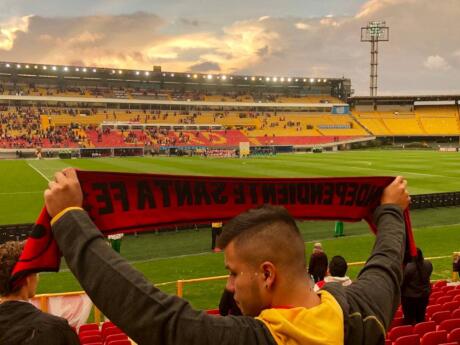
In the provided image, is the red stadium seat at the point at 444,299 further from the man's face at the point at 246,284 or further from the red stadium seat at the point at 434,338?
the man's face at the point at 246,284

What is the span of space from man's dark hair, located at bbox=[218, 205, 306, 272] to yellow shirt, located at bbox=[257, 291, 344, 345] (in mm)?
163

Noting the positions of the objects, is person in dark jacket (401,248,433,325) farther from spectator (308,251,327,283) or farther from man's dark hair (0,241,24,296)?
man's dark hair (0,241,24,296)

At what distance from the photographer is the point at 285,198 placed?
2.43m

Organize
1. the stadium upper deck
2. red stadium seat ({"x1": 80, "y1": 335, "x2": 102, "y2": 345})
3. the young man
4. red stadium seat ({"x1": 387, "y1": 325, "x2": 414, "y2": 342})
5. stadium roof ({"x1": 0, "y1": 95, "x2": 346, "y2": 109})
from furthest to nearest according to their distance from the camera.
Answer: the stadium upper deck < stadium roof ({"x1": 0, "y1": 95, "x2": 346, "y2": 109}) < red stadium seat ({"x1": 80, "y1": 335, "x2": 102, "y2": 345}) < red stadium seat ({"x1": 387, "y1": 325, "x2": 414, "y2": 342}) < the young man

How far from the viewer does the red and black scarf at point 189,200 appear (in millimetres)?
1756

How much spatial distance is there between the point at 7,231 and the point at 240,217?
16.9 meters

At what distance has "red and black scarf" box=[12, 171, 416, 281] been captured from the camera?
1.76 meters

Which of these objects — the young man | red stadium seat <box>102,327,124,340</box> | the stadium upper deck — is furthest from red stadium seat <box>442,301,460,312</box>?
the stadium upper deck

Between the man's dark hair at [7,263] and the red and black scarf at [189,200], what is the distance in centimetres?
27

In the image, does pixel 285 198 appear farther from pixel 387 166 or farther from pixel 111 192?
pixel 387 166

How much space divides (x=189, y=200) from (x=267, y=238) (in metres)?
0.67

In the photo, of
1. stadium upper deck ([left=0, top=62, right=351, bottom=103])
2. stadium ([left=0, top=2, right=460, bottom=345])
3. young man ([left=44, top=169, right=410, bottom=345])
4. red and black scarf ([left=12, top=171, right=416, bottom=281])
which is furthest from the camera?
stadium upper deck ([left=0, top=62, right=351, bottom=103])

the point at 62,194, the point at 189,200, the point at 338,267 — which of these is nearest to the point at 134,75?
the point at 338,267

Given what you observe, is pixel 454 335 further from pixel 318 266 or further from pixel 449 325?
pixel 318 266
